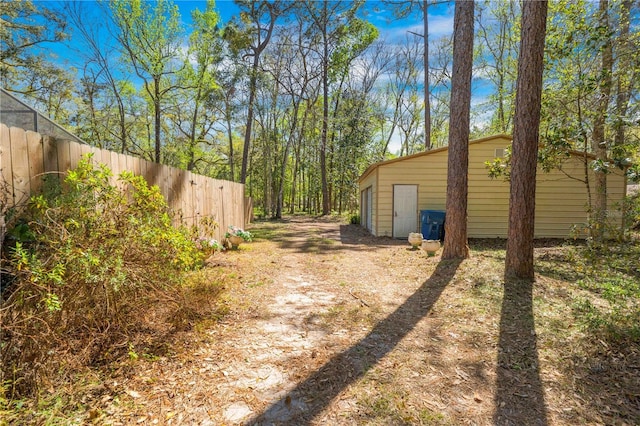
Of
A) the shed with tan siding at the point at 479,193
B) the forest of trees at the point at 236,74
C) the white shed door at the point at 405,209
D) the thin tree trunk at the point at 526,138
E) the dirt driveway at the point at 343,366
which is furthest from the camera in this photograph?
the forest of trees at the point at 236,74

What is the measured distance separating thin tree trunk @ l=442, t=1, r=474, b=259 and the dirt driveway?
5.46 feet

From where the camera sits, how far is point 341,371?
7.98 ft

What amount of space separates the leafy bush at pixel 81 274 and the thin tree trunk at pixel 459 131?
524 cm

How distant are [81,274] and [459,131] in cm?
633

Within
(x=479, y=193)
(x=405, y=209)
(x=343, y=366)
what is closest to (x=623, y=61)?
(x=479, y=193)

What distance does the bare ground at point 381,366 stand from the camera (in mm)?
1983

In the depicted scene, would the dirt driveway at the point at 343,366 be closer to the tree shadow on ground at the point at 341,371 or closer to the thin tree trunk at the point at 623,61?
the tree shadow on ground at the point at 341,371

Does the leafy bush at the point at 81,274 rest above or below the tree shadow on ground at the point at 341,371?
above

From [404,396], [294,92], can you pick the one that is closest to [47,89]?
[294,92]

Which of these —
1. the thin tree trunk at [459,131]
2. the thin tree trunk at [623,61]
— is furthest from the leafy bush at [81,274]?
the thin tree trunk at [623,61]

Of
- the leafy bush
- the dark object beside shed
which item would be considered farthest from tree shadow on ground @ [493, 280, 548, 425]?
the dark object beside shed

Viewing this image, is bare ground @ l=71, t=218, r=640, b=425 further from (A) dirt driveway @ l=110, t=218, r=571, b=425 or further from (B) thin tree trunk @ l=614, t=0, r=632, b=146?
(B) thin tree trunk @ l=614, t=0, r=632, b=146

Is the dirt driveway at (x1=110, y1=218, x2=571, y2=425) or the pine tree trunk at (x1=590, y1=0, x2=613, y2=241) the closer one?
the dirt driveway at (x1=110, y1=218, x2=571, y2=425)

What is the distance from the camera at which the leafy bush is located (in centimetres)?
187
